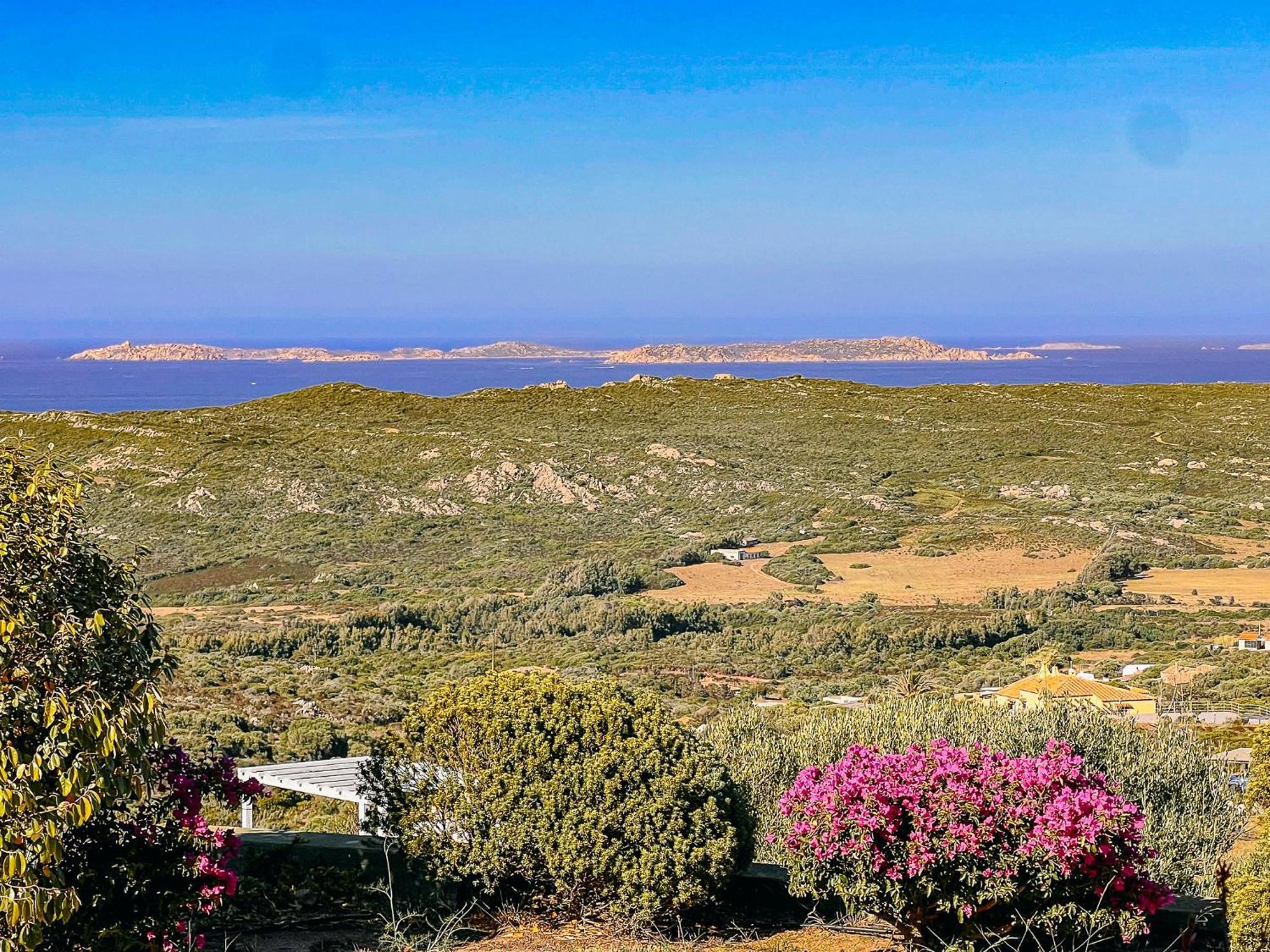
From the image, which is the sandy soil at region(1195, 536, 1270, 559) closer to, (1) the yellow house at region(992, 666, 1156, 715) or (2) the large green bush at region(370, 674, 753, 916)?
(1) the yellow house at region(992, 666, 1156, 715)

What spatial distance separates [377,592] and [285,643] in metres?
6.51

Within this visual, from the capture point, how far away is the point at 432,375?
479ft

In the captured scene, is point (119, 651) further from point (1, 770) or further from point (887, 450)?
point (887, 450)

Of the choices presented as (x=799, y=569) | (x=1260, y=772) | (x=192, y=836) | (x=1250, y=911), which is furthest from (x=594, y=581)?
(x=192, y=836)

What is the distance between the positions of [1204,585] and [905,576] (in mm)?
6190

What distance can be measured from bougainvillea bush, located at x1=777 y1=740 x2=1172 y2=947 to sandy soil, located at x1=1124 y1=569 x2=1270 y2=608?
819 inches

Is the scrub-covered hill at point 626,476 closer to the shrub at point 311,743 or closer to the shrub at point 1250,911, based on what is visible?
the shrub at point 311,743

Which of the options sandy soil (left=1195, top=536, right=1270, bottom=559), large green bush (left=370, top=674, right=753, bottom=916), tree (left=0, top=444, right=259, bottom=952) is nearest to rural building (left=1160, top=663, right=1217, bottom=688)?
large green bush (left=370, top=674, right=753, bottom=916)

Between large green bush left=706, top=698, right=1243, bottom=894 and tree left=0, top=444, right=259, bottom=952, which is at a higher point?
tree left=0, top=444, right=259, bottom=952

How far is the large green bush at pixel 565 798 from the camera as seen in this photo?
257 inches

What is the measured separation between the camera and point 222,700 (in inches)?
642

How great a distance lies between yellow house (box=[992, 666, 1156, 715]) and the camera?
44.4ft

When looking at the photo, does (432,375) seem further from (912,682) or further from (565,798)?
(565,798)

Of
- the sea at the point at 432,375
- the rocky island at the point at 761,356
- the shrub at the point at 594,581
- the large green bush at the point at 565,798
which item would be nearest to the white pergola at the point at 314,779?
the large green bush at the point at 565,798
